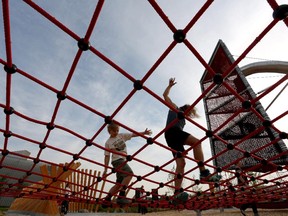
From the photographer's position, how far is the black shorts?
2.53 meters

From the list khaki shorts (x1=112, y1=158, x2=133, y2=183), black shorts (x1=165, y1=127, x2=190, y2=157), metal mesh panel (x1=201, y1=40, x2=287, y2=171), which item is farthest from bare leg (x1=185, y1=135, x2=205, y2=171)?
metal mesh panel (x1=201, y1=40, x2=287, y2=171)

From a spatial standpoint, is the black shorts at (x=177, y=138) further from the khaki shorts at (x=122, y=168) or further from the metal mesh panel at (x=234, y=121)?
the metal mesh panel at (x=234, y=121)

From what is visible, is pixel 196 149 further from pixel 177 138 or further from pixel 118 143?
pixel 118 143

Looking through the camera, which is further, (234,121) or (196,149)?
(234,121)

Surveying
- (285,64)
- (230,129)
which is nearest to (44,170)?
(230,129)

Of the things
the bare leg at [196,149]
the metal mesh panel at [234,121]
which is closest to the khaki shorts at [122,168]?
the bare leg at [196,149]

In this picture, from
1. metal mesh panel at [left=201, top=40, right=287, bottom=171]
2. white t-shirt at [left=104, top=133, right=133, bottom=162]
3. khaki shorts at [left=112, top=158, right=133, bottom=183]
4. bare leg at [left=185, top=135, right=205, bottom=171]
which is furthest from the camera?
metal mesh panel at [left=201, top=40, right=287, bottom=171]

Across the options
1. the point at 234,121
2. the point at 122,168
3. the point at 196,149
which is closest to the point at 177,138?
the point at 196,149

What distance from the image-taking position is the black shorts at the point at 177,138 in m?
2.53

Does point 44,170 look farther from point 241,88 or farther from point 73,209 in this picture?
point 241,88

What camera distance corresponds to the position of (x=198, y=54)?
1.21m

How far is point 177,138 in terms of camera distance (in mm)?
2568

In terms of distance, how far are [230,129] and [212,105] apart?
992 mm

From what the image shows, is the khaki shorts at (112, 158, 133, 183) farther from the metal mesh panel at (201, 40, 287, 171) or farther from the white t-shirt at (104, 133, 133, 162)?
the metal mesh panel at (201, 40, 287, 171)
